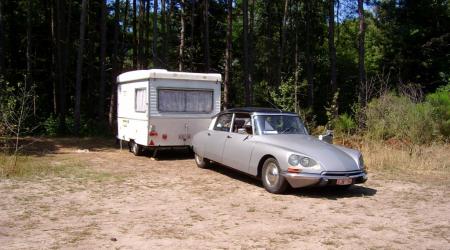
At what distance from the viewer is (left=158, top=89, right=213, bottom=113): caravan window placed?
13.4 metres

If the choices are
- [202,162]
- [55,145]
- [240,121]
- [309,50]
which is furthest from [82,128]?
[309,50]

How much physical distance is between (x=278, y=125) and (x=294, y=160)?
165 cm

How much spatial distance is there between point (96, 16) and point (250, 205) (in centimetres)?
2737

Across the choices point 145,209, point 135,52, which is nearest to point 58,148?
point 145,209

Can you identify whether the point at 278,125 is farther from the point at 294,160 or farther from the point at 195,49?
the point at 195,49

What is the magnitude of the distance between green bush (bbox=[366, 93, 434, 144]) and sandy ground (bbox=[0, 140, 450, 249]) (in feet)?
18.9

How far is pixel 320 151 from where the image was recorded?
28.5ft

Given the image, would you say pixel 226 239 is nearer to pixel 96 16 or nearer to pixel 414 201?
pixel 414 201

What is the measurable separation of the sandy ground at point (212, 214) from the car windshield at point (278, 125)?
1172mm

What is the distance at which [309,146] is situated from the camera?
29.2 feet

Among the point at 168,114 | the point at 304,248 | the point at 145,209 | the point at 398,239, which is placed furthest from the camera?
the point at 168,114

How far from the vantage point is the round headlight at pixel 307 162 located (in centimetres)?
841

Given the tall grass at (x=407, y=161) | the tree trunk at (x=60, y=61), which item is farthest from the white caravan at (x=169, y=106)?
the tree trunk at (x=60, y=61)

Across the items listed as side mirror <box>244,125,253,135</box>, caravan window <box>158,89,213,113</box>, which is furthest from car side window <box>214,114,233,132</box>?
caravan window <box>158,89,213,113</box>
